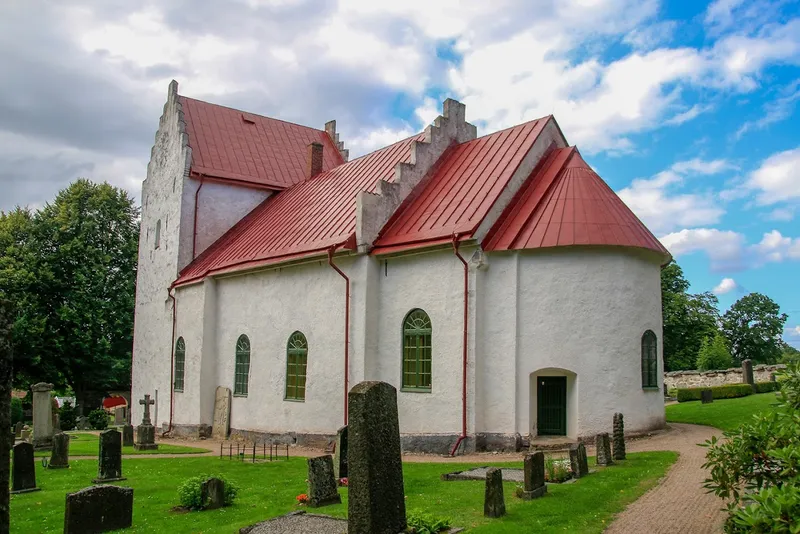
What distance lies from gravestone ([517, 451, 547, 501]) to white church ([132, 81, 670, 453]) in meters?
5.75

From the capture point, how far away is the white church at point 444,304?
17141 mm

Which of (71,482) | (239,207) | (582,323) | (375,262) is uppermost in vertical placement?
(239,207)

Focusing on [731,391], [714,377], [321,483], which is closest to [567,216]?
[321,483]

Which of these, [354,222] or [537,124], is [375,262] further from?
[537,124]

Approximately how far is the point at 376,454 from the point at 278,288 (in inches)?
605

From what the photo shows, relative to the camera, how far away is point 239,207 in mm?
29156

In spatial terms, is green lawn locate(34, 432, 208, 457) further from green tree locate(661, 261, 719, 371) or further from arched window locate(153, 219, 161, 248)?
green tree locate(661, 261, 719, 371)

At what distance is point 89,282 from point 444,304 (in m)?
25.9

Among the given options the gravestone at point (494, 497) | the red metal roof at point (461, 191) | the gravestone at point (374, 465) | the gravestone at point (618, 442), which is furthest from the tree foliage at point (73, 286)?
the gravestone at point (374, 465)

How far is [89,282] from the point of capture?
121 feet

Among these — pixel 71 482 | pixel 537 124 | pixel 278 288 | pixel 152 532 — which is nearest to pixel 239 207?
pixel 278 288

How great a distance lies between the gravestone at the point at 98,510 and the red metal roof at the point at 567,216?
413 inches

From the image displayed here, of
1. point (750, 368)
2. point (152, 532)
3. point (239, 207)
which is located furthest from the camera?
point (750, 368)

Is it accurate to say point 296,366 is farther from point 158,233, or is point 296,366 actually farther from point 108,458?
point 158,233
